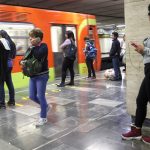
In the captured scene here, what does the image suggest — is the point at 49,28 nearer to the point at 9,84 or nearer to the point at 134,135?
the point at 9,84

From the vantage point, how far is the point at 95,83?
8164mm

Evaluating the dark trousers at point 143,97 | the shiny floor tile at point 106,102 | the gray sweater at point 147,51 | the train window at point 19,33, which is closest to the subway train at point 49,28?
the train window at point 19,33

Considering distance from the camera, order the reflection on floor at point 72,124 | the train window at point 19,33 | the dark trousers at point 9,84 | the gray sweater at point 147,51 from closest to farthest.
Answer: the gray sweater at point 147,51, the reflection on floor at point 72,124, the dark trousers at point 9,84, the train window at point 19,33

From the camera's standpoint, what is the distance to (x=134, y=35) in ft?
12.4

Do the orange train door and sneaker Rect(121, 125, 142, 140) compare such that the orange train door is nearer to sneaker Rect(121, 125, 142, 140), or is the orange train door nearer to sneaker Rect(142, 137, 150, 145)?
sneaker Rect(121, 125, 142, 140)

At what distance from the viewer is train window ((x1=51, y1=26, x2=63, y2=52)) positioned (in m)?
9.39

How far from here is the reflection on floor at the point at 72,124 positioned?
11.2 feet

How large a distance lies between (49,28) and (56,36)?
0.54 metres

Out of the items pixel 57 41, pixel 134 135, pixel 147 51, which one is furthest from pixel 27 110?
pixel 57 41

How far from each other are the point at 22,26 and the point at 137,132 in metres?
5.81

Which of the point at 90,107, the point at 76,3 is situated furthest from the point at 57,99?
the point at 76,3

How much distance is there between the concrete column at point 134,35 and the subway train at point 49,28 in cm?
477

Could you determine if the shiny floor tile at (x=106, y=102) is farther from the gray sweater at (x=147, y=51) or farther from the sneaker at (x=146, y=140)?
the gray sweater at (x=147, y=51)

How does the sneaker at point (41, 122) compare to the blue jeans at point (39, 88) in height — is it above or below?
below
